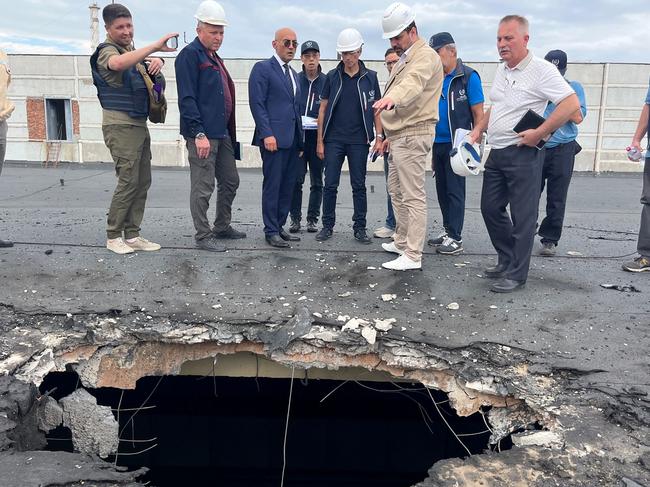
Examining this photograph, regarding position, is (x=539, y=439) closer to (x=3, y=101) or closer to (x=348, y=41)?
(x=348, y=41)

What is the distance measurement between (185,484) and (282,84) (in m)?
4.43

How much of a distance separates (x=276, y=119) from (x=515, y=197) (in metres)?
2.23

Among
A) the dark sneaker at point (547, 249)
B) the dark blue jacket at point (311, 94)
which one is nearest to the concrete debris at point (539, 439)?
the dark sneaker at point (547, 249)

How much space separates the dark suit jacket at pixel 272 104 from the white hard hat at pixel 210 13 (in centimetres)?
53

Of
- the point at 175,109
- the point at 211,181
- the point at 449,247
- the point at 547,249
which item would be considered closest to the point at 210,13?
the point at 211,181

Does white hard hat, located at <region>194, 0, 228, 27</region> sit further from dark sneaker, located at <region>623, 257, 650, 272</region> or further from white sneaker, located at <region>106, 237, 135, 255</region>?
dark sneaker, located at <region>623, 257, 650, 272</region>

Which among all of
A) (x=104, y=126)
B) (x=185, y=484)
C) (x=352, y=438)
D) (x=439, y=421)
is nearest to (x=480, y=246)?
(x=439, y=421)

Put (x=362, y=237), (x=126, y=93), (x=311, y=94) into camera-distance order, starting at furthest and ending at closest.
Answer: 1. (x=311, y=94)
2. (x=362, y=237)
3. (x=126, y=93)

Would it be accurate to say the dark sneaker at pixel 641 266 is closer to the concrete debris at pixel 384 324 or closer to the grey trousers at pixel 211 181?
the concrete debris at pixel 384 324

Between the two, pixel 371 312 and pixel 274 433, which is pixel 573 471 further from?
pixel 274 433

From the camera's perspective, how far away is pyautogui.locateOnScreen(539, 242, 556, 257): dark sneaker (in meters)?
5.16

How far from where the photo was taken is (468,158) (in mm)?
4527

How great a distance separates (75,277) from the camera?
427 cm

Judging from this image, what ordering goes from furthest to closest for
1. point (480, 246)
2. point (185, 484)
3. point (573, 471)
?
point (185, 484) < point (480, 246) < point (573, 471)
